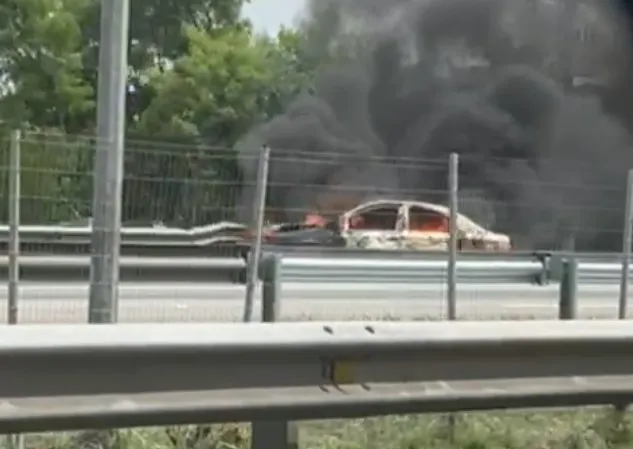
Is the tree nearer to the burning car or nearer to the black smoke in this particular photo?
the black smoke

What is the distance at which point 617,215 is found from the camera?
15.2 m

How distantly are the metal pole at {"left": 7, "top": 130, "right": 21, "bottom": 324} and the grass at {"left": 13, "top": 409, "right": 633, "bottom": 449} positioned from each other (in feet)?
6.78

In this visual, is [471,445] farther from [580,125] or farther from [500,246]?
[580,125]

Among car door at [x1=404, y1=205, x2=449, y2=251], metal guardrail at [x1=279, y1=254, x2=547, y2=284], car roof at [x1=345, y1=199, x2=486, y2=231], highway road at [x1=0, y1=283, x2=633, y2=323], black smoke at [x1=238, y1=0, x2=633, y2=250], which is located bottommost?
highway road at [x1=0, y1=283, x2=633, y2=323]

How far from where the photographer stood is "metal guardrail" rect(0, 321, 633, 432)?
11.6ft

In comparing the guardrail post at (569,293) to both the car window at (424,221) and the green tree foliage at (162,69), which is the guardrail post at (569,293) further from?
the green tree foliage at (162,69)

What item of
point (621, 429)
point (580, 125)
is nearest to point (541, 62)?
point (580, 125)

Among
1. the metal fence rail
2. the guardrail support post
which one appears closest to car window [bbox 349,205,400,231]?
the metal fence rail

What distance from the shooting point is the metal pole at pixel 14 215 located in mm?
6511

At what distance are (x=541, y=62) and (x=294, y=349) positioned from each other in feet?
95.3

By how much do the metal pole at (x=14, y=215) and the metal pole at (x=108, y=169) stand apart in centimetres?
44

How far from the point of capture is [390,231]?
596 inches

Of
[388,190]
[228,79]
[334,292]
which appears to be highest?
[228,79]

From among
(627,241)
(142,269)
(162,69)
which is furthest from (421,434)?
(162,69)
